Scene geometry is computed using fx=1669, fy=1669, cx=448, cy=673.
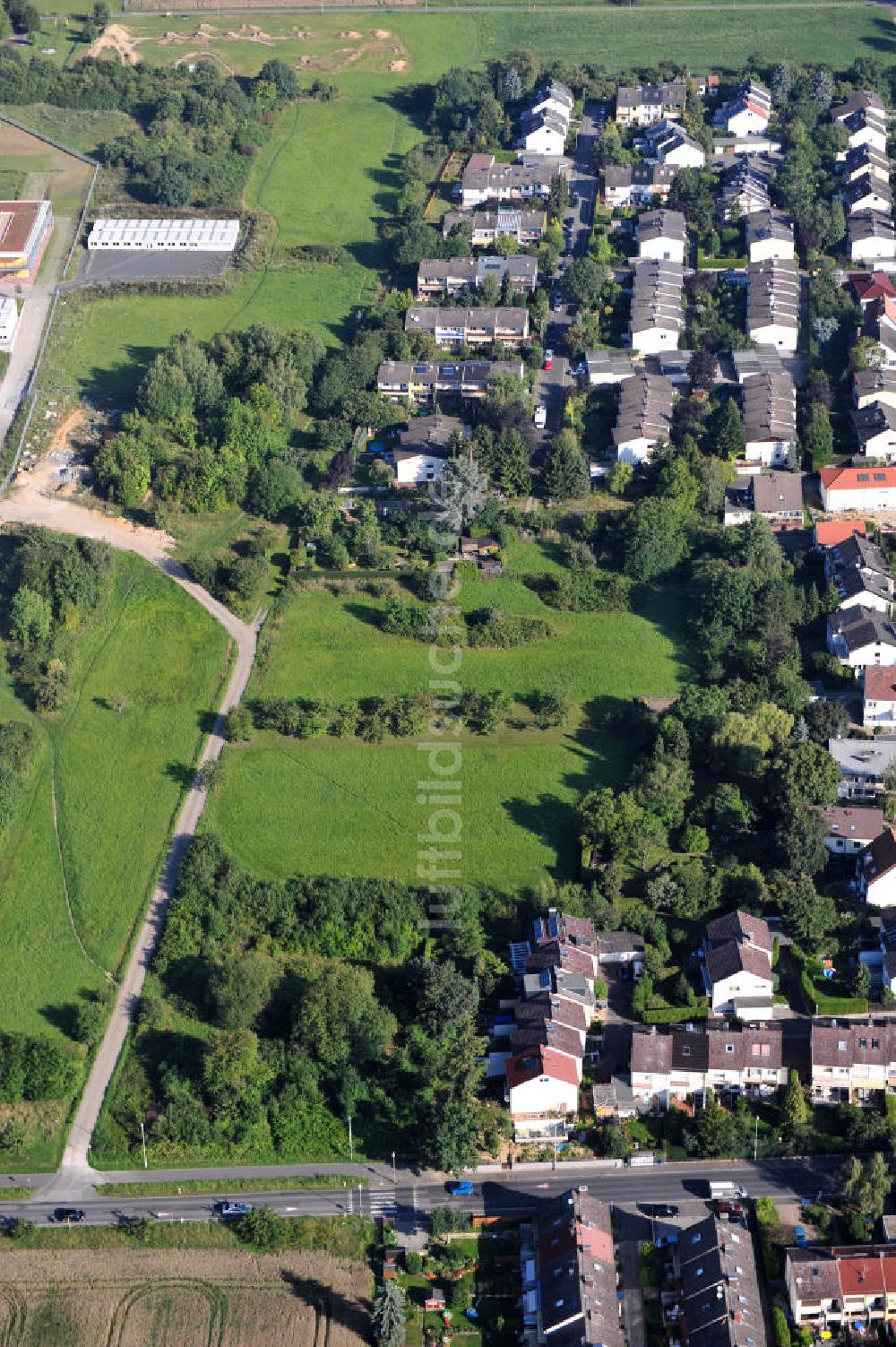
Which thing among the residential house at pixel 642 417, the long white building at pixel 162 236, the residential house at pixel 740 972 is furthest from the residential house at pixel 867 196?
the residential house at pixel 740 972

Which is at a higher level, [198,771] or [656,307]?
[656,307]

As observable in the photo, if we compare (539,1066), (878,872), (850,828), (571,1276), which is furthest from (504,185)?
(571,1276)

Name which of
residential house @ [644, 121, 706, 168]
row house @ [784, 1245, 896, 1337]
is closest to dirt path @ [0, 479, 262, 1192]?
row house @ [784, 1245, 896, 1337]

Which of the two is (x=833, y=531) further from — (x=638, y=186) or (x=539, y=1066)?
(x=638, y=186)

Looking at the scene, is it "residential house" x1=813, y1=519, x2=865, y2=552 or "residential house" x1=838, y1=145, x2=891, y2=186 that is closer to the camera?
"residential house" x1=813, y1=519, x2=865, y2=552

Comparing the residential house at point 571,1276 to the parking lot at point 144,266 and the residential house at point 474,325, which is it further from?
the parking lot at point 144,266

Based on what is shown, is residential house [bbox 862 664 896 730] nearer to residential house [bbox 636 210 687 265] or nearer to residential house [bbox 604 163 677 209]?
residential house [bbox 636 210 687 265]

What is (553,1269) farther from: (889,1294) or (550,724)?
(550,724)
